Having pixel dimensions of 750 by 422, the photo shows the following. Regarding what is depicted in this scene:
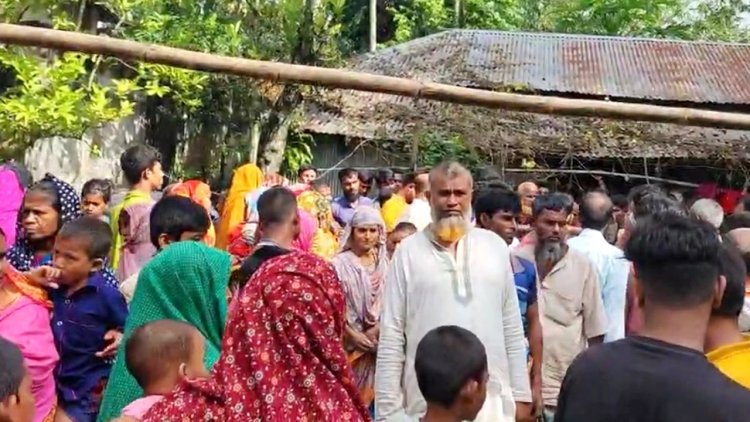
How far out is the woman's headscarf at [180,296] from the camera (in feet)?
11.9

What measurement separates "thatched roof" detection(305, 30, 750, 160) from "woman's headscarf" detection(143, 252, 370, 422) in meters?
5.85

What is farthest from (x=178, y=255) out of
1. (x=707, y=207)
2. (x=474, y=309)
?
(x=707, y=207)

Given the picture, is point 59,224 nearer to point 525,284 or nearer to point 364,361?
point 364,361

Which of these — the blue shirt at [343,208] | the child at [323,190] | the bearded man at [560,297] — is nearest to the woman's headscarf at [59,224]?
the bearded man at [560,297]

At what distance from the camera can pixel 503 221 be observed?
5574 millimetres

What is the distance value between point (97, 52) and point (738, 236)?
2.79 meters

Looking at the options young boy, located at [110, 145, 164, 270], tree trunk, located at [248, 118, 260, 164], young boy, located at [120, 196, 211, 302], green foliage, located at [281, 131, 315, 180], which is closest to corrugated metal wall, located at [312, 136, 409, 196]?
green foliage, located at [281, 131, 315, 180]

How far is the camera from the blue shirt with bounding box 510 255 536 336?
516 centimetres

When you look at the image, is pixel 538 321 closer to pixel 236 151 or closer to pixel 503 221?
pixel 503 221

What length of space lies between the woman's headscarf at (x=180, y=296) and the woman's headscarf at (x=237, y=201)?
2.96 m

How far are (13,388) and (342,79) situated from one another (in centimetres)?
179

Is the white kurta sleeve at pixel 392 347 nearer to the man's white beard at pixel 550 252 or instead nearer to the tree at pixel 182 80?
the man's white beard at pixel 550 252

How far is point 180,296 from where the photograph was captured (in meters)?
3.65

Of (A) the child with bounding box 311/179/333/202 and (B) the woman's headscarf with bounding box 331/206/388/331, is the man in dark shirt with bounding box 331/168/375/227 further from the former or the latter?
(B) the woman's headscarf with bounding box 331/206/388/331
